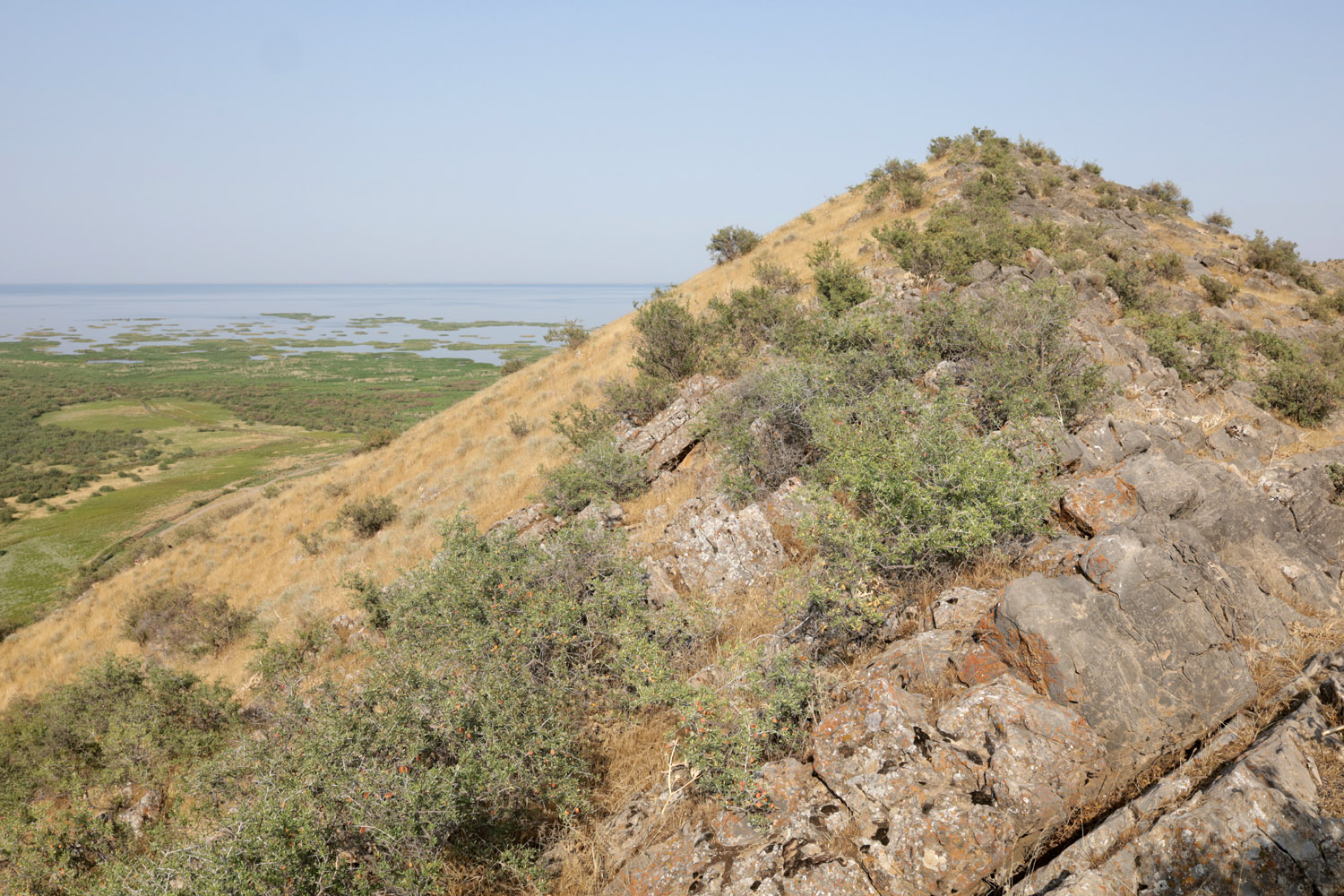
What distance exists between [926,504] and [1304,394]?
475 inches

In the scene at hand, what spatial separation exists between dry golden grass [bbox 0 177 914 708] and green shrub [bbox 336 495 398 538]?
41cm

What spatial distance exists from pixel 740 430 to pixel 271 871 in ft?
24.6

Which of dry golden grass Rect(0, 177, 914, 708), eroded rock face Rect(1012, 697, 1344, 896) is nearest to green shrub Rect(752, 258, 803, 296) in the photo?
dry golden grass Rect(0, 177, 914, 708)

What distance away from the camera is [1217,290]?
18766mm

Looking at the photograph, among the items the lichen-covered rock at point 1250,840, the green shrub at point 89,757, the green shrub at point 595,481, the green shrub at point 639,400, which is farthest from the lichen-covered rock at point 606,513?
the lichen-covered rock at point 1250,840

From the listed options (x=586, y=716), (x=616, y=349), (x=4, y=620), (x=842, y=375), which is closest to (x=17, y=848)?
(x=586, y=716)

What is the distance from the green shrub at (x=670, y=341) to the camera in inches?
645

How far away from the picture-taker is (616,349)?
2484cm

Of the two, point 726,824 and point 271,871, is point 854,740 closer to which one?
point 726,824

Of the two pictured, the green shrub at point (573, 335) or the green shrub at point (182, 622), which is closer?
the green shrub at point (182, 622)

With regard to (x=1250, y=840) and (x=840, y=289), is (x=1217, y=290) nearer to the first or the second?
(x=840, y=289)

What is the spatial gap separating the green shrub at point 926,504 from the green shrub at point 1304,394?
9.84 m

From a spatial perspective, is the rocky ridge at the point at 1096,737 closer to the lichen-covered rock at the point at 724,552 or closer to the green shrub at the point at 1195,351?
the lichen-covered rock at the point at 724,552

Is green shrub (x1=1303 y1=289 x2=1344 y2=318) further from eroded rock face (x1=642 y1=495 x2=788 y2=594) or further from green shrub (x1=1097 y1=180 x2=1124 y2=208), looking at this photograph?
eroded rock face (x1=642 y1=495 x2=788 y2=594)
